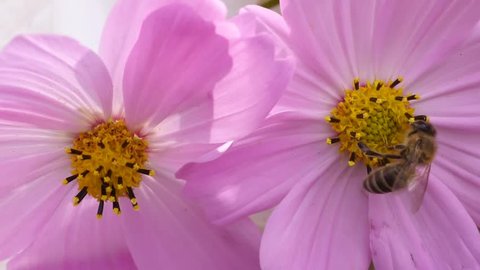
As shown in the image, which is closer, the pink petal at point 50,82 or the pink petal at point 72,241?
the pink petal at point 50,82

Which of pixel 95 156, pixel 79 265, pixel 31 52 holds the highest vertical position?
pixel 31 52

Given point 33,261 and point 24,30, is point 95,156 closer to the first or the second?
point 33,261

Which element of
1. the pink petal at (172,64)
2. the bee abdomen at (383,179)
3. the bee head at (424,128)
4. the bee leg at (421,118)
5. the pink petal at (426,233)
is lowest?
the pink petal at (426,233)

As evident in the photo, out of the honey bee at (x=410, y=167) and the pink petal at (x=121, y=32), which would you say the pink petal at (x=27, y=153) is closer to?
the pink petal at (x=121, y=32)

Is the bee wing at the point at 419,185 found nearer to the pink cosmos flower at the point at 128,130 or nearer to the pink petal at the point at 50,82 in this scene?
the pink cosmos flower at the point at 128,130

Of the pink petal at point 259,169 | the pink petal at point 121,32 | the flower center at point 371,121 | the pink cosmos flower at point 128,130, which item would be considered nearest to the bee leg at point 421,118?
the flower center at point 371,121

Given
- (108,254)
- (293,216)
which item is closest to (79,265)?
(108,254)

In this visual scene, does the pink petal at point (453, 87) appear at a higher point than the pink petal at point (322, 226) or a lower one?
higher
